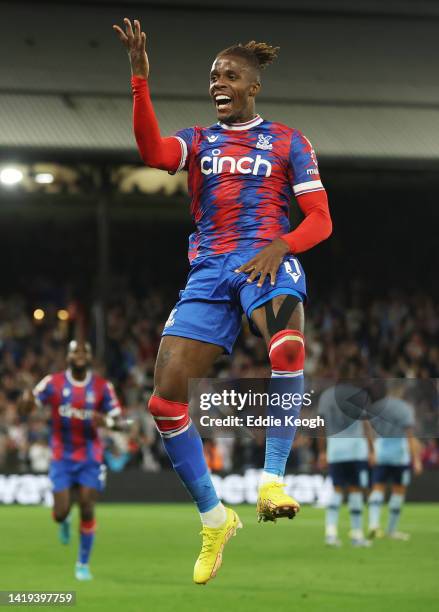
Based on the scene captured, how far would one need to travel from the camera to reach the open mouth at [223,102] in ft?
19.6

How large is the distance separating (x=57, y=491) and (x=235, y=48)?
889cm

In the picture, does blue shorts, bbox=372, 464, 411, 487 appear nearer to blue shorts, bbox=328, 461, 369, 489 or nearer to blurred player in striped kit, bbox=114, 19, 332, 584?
blue shorts, bbox=328, 461, 369, 489

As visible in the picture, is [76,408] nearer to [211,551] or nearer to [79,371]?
[79,371]

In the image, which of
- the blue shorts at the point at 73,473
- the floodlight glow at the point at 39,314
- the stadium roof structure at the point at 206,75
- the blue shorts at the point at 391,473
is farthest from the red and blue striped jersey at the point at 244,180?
the floodlight glow at the point at 39,314

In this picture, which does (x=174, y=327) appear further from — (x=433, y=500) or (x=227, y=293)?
(x=433, y=500)

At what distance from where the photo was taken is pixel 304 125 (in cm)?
2378

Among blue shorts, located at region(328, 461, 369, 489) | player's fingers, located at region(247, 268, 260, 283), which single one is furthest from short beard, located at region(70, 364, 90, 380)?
player's fingers, located at region(247, 268, 260, 283)

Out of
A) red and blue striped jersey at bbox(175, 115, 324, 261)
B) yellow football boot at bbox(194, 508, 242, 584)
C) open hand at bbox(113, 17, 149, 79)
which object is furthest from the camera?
red and blue striped jersey at bbox(175, 115, 324, 261)

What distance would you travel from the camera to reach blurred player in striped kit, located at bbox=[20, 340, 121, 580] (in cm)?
1393

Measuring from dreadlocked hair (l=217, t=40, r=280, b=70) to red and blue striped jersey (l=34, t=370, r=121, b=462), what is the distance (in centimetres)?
820

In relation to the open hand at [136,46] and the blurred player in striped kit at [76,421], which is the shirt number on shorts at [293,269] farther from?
the blurred player in striped kit at [76,421]

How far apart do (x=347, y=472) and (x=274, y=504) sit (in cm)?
1066

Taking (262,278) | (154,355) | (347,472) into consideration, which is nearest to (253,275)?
(262,278)

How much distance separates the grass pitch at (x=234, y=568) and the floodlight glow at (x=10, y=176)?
7.73 m
